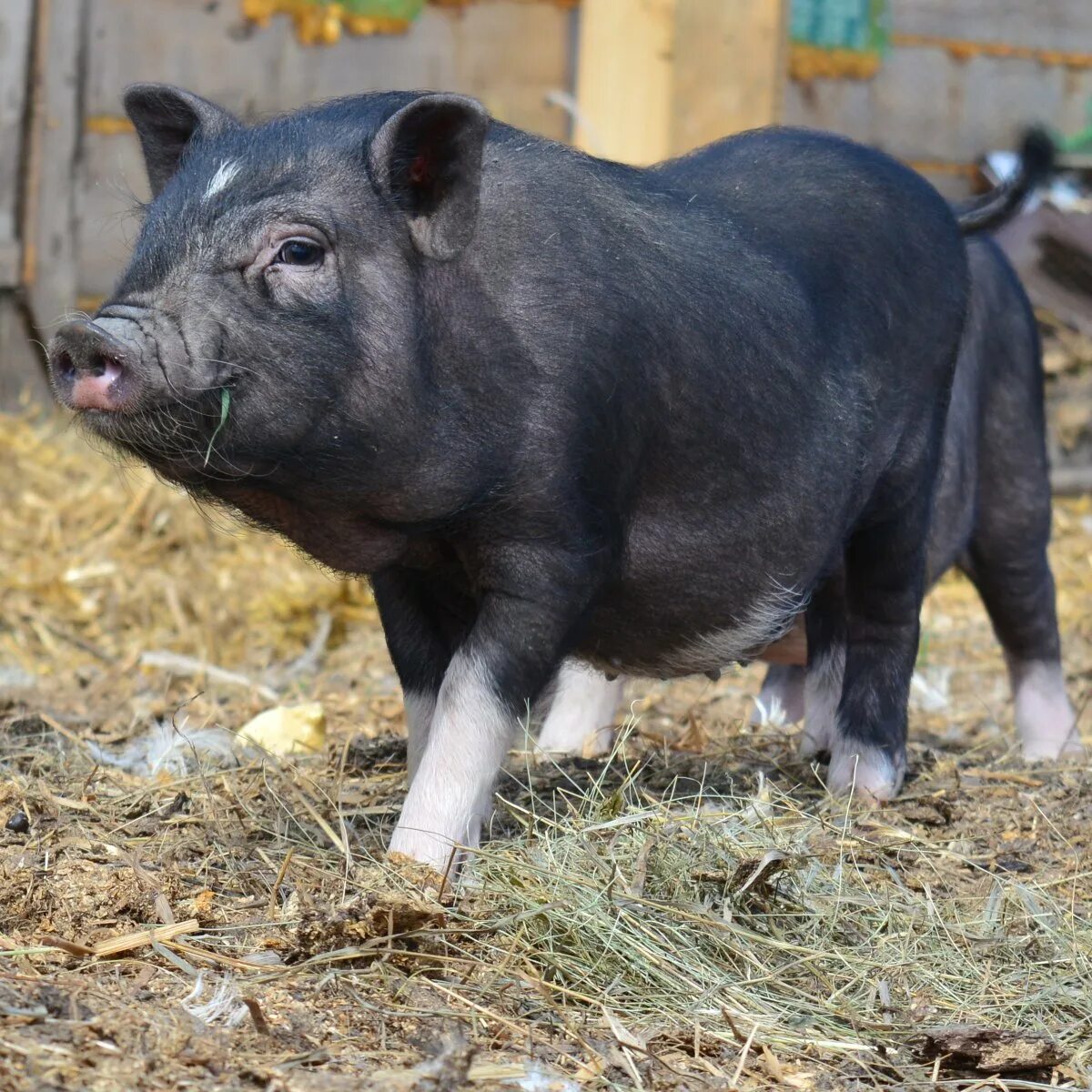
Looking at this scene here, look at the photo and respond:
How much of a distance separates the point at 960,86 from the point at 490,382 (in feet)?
24.3

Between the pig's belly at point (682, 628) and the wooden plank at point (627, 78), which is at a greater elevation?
the wooden plank at point (627, 78)

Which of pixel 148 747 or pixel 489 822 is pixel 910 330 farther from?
pixel 148 747

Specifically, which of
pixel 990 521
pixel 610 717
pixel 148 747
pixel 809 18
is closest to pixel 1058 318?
pixel 809 18

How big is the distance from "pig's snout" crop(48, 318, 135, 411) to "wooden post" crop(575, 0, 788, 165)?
3.99 meters

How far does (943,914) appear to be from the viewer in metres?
3.54

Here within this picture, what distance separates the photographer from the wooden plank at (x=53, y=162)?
822 cm

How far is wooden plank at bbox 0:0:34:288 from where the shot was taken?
816 cm

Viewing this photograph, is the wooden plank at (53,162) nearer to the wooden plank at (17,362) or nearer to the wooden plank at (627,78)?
the wooden plank at (17,362)

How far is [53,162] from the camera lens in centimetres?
831

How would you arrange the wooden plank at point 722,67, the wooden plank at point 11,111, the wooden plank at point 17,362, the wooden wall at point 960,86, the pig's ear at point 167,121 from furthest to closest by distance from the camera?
A: the wooden wall at point 960,86, the wooden plank at point 17,362, the wooden plank at point 11,111, the wooden plank at point 722,67, the pig's ear at point 167,121

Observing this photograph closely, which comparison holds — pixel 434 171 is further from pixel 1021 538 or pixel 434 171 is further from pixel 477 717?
pixel 1021 538

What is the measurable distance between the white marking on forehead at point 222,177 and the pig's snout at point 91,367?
1.34ft

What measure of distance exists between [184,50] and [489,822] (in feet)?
19.2

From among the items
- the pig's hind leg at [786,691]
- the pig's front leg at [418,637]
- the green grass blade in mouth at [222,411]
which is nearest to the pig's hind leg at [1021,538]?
the pig's hind leg at [786,691]
